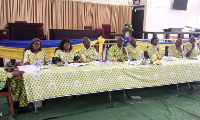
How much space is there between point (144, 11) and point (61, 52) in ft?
25.5

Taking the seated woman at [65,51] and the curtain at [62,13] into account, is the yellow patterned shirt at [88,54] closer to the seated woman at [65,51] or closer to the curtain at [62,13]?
the seated woman at [65,51]

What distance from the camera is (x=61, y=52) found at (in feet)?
11.5

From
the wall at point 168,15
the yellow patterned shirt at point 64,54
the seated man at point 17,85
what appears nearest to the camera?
the seated man at point 17,85

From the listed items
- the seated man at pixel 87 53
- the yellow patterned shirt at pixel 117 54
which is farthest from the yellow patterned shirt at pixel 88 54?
the yellow patterned shirt at pixel 117 54

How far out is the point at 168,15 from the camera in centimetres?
1075

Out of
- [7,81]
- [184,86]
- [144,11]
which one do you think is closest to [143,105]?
[184,86]

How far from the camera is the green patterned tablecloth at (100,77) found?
2.42 m

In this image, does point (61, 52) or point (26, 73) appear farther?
point (61, 52)

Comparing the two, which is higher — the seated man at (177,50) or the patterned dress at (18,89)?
the seated man at (177,50)

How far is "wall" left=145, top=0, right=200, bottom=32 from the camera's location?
1037 centimetres

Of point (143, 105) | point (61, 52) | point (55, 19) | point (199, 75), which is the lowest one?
point (143, 105)

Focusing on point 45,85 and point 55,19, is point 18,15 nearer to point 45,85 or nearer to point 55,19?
point 55,19

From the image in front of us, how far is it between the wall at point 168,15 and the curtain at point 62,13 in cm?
118

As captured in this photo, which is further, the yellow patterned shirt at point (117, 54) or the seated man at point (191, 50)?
the seated man at point (191, 50)
